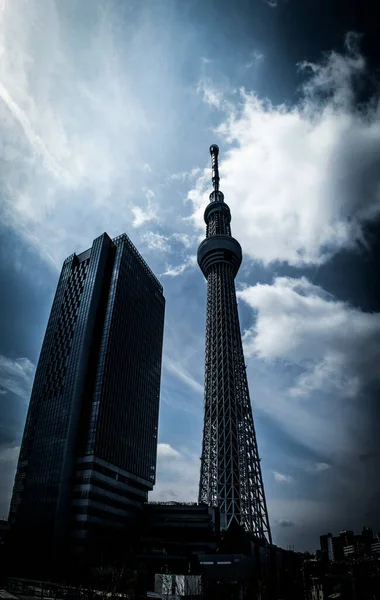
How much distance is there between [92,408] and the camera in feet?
314

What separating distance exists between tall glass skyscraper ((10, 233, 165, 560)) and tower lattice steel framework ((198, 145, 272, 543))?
18.4 m

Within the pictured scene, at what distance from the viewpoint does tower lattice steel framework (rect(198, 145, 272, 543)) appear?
11150 cm

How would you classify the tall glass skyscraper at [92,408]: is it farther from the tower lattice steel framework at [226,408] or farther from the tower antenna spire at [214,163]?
the tower antenna spire at [214,163]

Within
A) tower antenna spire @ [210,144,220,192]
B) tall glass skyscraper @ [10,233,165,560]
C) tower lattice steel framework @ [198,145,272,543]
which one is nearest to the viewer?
tall glass skyscraper @ [10,233,165,560]

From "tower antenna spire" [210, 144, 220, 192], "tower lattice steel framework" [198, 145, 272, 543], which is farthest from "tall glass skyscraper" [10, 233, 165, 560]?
"tower antenna spire" [210, 144, 220, 192]

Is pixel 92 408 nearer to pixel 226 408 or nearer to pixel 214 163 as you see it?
pixel 226 408

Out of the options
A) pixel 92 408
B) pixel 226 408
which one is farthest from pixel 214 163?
pixel 92 408

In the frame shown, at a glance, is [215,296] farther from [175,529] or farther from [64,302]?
[175,529]

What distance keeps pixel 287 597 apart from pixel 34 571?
51.4m

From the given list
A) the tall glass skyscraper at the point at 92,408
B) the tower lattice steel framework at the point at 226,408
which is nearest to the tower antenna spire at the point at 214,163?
the tower lattice steel framework at the point at 226,408

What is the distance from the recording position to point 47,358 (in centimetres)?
10888

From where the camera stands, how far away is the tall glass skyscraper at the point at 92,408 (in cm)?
8669

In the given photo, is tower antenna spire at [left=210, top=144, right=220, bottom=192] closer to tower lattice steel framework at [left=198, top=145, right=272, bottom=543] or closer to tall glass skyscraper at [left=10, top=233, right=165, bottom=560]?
tower lattice steel framework at [left=198, top=145, right=272, bottom=543]

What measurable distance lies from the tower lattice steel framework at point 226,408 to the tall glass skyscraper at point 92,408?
60.3ft
